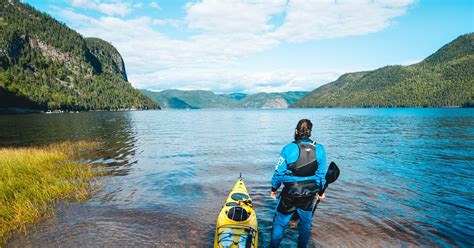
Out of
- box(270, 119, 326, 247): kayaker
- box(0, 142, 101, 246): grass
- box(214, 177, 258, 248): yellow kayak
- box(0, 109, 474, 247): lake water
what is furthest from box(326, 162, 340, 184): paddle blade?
box(0, 142, 101, 246): grass

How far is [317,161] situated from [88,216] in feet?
31.1

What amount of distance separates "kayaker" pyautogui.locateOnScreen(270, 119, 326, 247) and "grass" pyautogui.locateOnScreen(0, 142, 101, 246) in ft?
29.9

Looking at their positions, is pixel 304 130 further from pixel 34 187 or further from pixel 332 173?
pixel 34 187

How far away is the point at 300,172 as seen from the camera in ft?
21.7

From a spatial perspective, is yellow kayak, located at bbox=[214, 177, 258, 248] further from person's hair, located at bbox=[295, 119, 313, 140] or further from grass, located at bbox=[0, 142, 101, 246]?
grass, located at bbox=[0, 142, 101, 246]

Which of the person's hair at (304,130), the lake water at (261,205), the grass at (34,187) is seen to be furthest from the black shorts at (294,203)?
the grass at (34,187)

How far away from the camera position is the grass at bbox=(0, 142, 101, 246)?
10016 mm

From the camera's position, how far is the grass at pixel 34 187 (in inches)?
394

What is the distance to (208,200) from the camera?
13.0 meters

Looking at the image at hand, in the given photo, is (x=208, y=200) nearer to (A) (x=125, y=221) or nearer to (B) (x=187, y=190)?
(B) (x=187, y=190)

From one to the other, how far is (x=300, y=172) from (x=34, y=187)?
12984 millimetres

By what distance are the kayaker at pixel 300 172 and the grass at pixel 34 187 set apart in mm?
9119

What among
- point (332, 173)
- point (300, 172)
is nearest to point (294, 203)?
point (300, 172)

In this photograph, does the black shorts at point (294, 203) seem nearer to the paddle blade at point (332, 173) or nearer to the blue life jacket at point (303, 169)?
the blue life jacket at point (303, 169)
